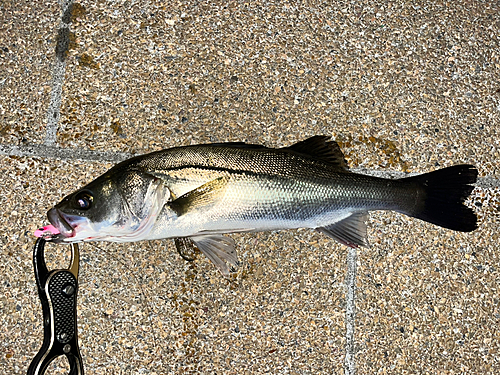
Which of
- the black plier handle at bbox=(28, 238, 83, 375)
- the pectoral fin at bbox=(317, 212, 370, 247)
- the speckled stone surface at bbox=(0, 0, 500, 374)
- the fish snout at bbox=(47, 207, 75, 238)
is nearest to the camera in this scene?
the fish snout at bbox=(47, 207, 75, 238)

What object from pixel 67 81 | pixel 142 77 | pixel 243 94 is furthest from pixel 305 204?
pixel 67 81

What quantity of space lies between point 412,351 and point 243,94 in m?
1.80

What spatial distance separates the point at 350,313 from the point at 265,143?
1102 mm

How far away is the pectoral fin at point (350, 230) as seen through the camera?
2174mm

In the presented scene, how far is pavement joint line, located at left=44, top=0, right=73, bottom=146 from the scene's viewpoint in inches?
93.5

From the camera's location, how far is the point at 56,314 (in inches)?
82.5

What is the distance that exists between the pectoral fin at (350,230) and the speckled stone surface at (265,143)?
0.77ft

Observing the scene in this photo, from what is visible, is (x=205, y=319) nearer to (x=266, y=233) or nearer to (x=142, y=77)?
(x=266, y=233)

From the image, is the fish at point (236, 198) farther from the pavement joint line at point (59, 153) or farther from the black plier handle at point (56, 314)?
the pavement joint line at point (59, 153)

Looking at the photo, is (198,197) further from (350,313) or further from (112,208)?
(350,313)

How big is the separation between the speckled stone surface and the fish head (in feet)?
1.47

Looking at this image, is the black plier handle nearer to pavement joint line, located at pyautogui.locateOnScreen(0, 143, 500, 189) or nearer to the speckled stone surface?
the speckled stone surface

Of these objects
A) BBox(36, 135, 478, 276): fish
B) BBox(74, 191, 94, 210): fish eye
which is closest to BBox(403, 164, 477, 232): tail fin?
BBox(36, 135, 478, 276): fish

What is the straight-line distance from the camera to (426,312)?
240 cm
